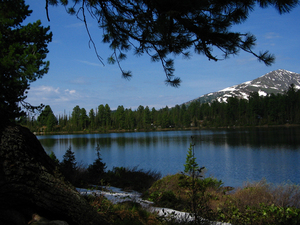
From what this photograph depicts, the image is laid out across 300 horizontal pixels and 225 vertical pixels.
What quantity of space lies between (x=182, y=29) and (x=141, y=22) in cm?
87

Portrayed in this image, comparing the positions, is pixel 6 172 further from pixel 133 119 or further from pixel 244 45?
pixel 133 119

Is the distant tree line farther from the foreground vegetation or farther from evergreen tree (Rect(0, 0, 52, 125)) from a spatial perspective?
the foreground vegetation

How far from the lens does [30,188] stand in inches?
104

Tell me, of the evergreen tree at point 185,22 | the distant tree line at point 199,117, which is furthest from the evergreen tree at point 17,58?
the distant tree line at point 199,117

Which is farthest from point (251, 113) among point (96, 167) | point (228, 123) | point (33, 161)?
point (33, 161)

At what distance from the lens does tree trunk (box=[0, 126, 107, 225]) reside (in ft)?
8.33

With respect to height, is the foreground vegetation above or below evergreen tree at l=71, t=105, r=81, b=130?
below

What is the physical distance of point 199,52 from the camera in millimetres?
4219

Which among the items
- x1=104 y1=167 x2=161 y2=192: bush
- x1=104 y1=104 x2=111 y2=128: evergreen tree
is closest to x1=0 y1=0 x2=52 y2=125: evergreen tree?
x1=104 y1=167 x2=161 y2=192: bush

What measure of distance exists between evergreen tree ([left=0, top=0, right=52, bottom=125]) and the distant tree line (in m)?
83.2

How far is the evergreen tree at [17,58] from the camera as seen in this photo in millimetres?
6275


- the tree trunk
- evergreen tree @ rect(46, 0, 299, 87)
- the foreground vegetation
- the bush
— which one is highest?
evergreen tree @ rect(46, 0, 299, 87)

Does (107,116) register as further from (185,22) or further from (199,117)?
(185,22)

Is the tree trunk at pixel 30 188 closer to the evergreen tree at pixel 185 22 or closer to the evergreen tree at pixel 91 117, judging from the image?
the evergreen tree at pixel 185 22
